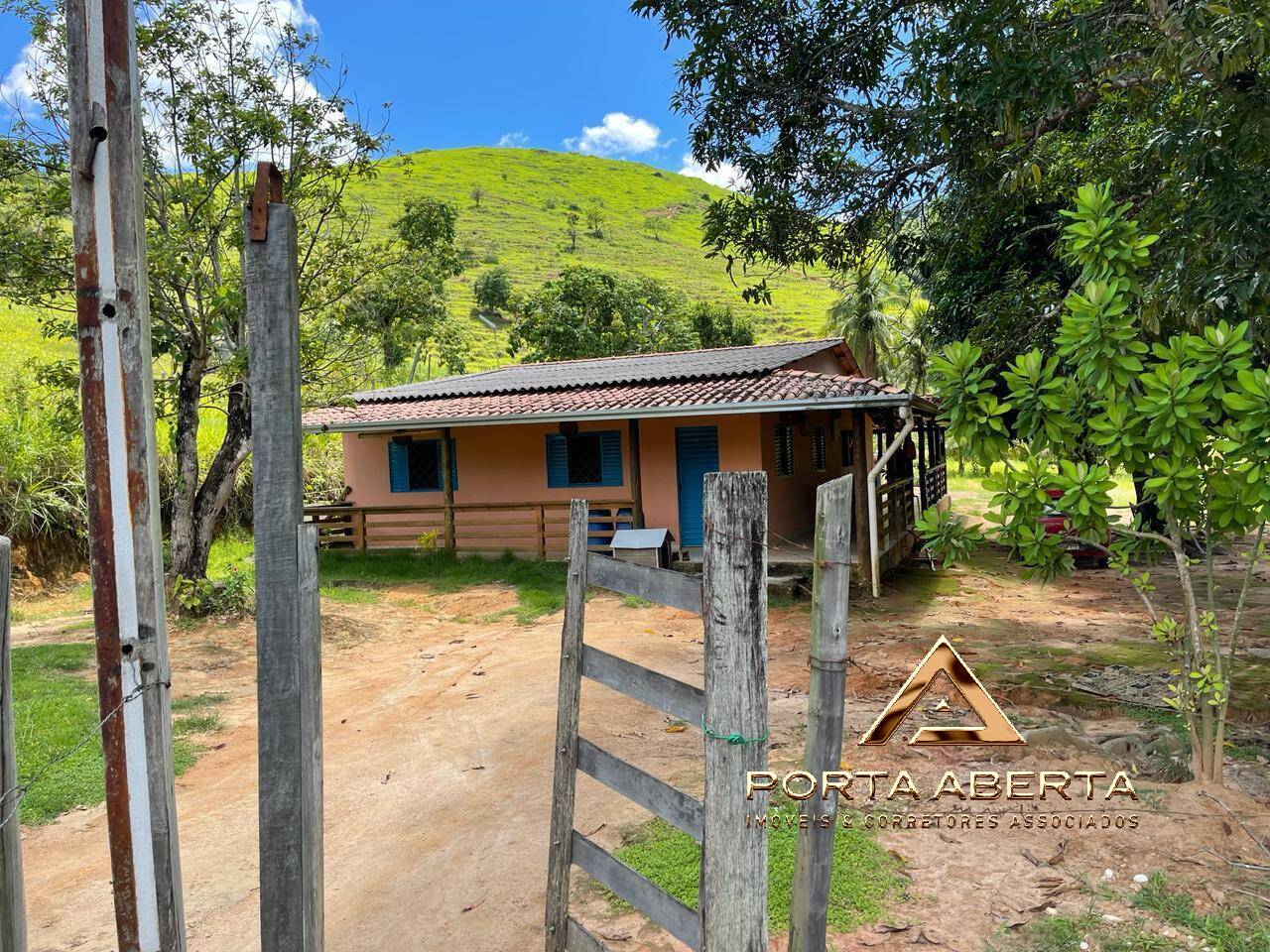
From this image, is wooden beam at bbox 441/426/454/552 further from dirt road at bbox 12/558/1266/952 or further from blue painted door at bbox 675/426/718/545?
dirt road at bbox 12/558/1266/952

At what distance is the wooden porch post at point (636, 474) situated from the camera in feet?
46.8

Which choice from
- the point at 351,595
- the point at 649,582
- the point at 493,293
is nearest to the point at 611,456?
the point at 351,595

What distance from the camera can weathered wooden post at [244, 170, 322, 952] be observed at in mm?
2277

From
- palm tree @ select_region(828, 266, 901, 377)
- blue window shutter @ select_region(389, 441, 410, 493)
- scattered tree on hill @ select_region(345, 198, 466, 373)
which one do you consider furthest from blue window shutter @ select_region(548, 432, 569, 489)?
palm tree @ select_region(828, 266, 901, 377)

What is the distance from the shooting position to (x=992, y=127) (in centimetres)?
629

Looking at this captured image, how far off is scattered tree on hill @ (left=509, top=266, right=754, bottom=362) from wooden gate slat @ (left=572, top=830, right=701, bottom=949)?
92.8 feet

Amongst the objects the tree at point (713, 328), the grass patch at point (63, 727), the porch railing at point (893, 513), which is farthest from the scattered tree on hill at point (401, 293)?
the tree at point (713, 328)

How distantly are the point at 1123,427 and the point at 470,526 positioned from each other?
13570 millimetres

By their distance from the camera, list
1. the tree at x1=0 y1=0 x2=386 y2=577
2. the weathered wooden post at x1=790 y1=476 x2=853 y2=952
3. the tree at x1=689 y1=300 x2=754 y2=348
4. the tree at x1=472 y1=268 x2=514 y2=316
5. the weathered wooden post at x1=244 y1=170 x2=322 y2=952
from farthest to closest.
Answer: the tree at x1=472 y1=268 x2=514 y2=316
the tree at x1=689 y1=300 x2=754 y2=348
the tree at x1=0 y1=0 x2=386 y2=577
the weathered wooden post at x1=790 y1=476 x2=853 y2=952
the weathered wooden post at x1=244 y1=170 x2=322 y2=952

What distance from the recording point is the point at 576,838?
324 cm

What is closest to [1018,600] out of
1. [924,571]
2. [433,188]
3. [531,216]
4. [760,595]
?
[924,571]

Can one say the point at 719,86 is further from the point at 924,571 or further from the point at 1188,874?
the point at 924,571

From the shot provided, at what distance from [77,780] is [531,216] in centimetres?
9611

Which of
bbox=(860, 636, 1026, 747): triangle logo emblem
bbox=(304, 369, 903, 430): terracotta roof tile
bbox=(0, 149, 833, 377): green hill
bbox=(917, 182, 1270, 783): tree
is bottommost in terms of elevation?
bbox=(860, 636, 1026, 747): triangle logo emblem
